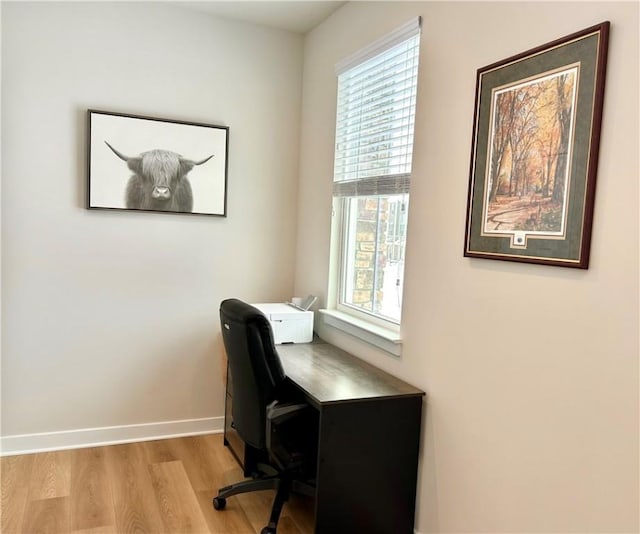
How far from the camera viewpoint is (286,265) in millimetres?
3658

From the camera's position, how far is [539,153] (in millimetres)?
1710

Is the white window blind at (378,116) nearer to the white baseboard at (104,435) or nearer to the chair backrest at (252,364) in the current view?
the chair backrest at (252,364)

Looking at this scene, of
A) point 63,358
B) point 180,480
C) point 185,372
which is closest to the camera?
point 180,480

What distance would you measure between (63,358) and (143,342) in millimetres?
465

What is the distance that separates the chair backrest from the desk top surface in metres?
0.14

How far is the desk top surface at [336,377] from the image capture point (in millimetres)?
2199

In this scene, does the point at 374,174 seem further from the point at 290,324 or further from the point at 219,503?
the point at 219,503

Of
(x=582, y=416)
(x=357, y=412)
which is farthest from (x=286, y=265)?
→ (x=582, y=416)

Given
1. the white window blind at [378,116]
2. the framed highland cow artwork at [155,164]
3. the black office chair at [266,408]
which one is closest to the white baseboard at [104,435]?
the black office chair at [266,408]

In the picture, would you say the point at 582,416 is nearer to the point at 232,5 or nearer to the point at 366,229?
the point at 366,229

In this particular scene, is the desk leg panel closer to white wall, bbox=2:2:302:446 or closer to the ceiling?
white wall, bbox=2:2:302:446

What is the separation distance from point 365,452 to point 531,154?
134 centimetres

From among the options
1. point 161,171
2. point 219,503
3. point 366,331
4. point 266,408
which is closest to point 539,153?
point 366,331

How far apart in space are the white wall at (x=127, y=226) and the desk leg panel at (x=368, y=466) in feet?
5.22
